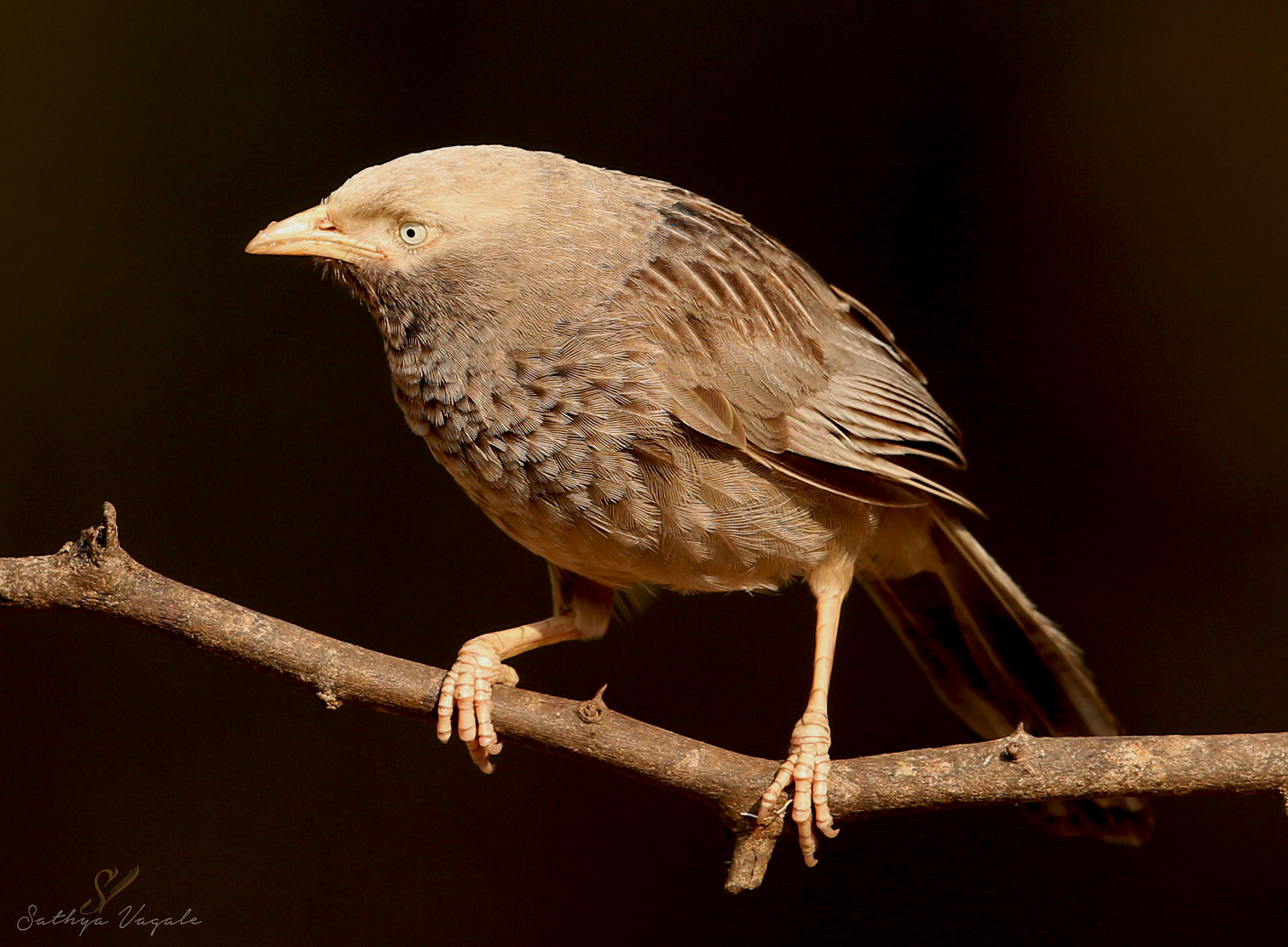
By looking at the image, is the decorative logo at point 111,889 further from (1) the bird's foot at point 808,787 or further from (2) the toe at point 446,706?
(1) the bird's foot at point 808,787

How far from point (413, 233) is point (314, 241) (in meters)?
0.18

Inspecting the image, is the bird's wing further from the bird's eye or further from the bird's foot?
the bird's foot

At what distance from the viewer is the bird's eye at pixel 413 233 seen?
2.38 m

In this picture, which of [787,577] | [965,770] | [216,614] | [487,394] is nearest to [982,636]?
[787,577]

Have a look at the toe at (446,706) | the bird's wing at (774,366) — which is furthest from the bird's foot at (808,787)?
the toe at (446,706)

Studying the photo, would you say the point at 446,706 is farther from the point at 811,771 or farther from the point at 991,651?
the point at 991,651

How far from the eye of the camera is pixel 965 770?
2.28 meters

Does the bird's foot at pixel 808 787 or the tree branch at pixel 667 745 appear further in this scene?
the bird's foot at pixel 808 787

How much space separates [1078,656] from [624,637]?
56.9 inches

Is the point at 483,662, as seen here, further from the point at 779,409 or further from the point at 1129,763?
the point at 1129,763

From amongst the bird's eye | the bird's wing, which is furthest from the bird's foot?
the bird's eye

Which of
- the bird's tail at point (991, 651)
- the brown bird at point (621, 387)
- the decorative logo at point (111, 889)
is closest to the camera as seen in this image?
the brown bird at point (621, 387)

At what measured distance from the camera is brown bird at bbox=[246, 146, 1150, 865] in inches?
93.0

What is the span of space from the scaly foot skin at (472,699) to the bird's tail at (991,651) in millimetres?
957
